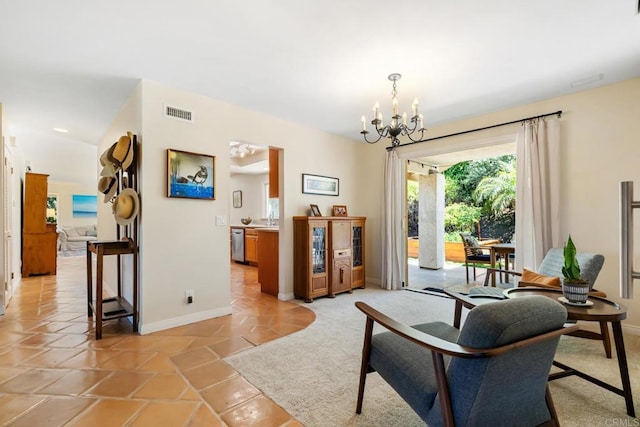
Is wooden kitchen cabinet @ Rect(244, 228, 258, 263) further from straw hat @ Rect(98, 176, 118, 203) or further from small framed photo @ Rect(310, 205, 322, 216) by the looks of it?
straw hat @ Rect(98, 176, 118, 203)

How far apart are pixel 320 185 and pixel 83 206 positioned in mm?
10573

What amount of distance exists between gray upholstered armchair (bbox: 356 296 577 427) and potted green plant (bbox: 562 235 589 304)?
2.72 feet

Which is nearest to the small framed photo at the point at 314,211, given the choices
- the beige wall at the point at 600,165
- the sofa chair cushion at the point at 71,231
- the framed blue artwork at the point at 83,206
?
the beige wall at the point at 600,165

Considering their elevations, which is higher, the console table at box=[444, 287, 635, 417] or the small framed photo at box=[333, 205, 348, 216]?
the small framed photo at box=[333, 205, 348, 216]

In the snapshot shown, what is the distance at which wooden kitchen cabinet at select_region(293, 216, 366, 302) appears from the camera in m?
4.01

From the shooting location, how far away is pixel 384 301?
13.1 ft

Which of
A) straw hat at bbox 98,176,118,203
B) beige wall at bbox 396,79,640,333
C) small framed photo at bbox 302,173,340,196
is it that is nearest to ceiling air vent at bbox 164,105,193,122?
straw hat at bbox 98,176,118,203

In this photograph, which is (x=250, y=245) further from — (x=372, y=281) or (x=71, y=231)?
(x=71, y=231)

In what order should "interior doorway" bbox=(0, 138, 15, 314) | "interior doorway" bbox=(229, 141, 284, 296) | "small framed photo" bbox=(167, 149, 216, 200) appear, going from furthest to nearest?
"interior doorway" bbox=(229, 141, 284, 296)
"interior doorway" bbox=(0, 138, 15, 314)
"small framed photo" bbox=(167, 149, 216, 200)

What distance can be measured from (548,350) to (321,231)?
3.11 meters

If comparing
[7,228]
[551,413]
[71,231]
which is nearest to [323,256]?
[551,413]

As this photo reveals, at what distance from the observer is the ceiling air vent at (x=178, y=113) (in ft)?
9.90

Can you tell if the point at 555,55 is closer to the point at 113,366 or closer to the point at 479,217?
the point at 113,366

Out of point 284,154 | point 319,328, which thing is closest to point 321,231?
point 284,154
